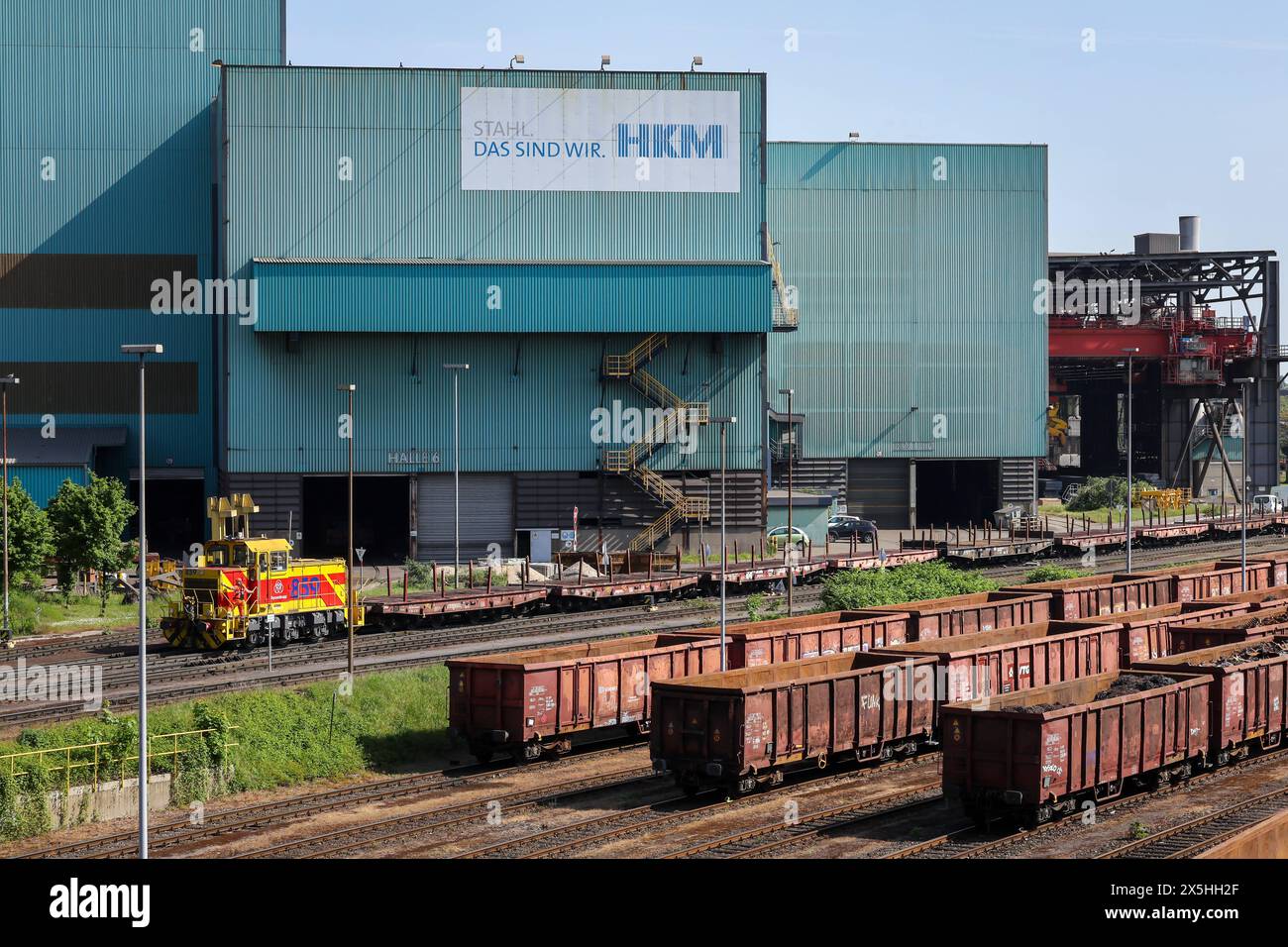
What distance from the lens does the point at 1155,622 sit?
35.7m

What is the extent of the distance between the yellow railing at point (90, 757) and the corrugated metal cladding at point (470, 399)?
122 ft

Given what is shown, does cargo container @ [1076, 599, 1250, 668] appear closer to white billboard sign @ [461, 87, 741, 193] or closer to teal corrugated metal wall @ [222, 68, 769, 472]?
teal corrugated metal wall @ [222, 68, 769, 472]

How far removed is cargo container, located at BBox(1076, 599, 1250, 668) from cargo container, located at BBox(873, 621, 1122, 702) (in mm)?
370

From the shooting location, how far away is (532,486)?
67.9 metres

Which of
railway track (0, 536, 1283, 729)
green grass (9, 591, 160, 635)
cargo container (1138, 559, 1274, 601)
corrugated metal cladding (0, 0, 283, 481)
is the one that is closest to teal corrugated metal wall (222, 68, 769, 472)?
corrugated metal cladding (0, 0, 283, 481)

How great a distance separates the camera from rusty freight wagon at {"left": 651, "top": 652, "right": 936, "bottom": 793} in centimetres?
2592

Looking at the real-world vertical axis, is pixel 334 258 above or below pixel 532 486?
above

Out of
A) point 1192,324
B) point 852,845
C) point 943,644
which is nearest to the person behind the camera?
point 852,845

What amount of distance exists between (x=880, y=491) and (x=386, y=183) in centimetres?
3292

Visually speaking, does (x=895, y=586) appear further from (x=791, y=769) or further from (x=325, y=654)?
(x=791, y=769)

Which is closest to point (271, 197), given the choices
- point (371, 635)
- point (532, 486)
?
point (532, 486)

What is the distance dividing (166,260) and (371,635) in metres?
31.9
